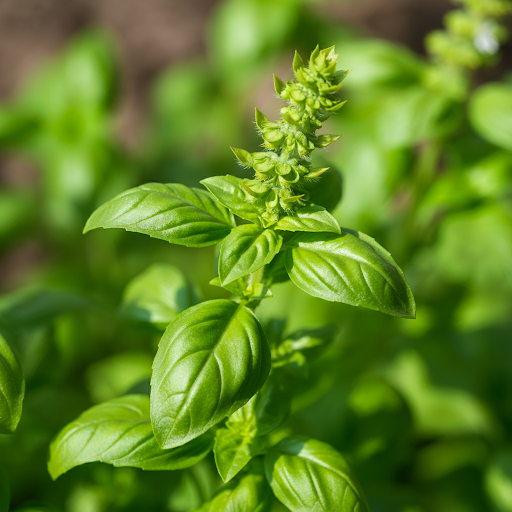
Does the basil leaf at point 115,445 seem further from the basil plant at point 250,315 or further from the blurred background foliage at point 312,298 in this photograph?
the blurred background foliage at point 312,298

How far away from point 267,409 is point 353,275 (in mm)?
267

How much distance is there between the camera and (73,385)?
6.17ft

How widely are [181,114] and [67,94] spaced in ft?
1.62

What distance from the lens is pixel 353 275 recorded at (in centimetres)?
73

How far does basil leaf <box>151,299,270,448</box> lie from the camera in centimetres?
68

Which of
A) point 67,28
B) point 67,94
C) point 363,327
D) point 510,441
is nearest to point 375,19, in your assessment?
point 67,28

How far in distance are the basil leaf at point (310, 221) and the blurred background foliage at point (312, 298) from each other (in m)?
0.26

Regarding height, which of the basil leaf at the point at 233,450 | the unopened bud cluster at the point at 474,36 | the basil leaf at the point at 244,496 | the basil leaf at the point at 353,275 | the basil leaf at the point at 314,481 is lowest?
the basil leaf at the point at 244,496

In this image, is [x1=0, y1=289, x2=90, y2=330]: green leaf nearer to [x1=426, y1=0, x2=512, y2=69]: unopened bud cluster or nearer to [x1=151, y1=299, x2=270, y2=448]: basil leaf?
[x1=151, y1=299, x2=270, y2=448]: basil leaf

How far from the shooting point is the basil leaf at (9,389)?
28.6 inches

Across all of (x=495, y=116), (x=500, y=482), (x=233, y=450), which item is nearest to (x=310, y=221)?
(x=233, y=450)

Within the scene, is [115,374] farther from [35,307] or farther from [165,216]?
[165,216]

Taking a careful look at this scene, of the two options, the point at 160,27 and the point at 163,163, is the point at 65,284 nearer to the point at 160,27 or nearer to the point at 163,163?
the point at 163,163

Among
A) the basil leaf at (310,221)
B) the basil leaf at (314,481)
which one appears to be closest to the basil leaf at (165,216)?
the basil leaf at (310,221)
